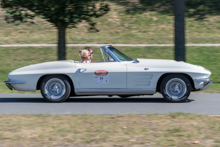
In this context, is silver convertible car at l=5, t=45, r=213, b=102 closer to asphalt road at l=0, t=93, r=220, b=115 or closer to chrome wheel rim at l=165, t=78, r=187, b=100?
chrome wheel rim at l=165, t=78, r=187, b=100

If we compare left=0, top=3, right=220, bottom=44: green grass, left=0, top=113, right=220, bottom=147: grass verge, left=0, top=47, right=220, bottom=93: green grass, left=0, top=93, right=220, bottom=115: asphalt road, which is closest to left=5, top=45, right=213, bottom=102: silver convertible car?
left=0, top=93, right=220, bottom=115: asphalt road

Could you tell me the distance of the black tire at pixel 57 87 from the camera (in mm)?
8461

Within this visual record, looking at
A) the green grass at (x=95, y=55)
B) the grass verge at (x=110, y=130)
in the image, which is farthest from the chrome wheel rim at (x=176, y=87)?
the green grass at (x=95, y=55)

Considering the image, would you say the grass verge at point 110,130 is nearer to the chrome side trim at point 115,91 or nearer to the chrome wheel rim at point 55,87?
the chrome side trim at point 115,91

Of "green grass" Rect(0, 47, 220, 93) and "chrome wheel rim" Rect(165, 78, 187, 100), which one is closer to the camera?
"chrome wheel rim" Rect(165, 78, 187, 100)

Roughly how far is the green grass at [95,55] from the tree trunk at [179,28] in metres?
4.94

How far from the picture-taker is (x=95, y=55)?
690 inches

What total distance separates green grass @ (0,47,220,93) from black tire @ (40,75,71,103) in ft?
25.2

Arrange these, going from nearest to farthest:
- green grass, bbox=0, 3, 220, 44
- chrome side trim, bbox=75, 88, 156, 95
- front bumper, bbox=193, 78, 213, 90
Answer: front bumper, bbox=193, 78, 213, 90, chrome side trim, bbox=75, 88, 156, 95, green grass, bbox=0, 3, 220, 44

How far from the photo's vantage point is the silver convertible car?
8.34 m

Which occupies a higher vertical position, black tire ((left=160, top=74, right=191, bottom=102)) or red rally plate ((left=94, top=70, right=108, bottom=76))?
red rally plate ((left=94, top=70, right=108, bottom=76))

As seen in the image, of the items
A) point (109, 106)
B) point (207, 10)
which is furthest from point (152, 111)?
point (207, 10)

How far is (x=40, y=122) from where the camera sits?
6.01 m

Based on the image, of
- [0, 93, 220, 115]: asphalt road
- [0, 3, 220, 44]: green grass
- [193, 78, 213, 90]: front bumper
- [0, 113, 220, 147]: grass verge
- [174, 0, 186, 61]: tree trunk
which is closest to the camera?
[0, 113, 220, 147]: grass verge
